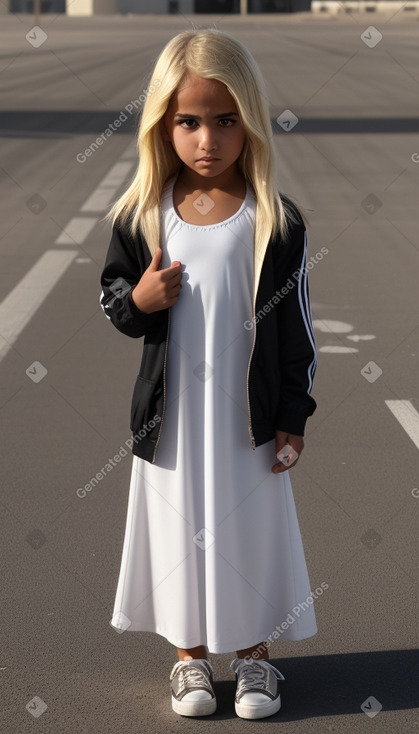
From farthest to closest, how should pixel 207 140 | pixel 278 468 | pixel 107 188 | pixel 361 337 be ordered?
pixel 107 188
pixel 361 337
pixel 278 468
pixel 207 140

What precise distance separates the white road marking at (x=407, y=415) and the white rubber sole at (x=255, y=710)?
2.84 meters

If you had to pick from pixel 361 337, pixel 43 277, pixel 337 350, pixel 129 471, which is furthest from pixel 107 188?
pixel 129 471

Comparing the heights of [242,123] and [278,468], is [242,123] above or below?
above

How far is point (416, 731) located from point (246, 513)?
0.82 meters

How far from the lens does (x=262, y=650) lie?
3.68 meters

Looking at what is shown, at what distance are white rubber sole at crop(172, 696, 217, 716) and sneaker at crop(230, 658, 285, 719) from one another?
0.07 m

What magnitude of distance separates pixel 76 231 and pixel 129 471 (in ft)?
21.5

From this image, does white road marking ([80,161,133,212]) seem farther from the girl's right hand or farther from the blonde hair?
the girl's right hand

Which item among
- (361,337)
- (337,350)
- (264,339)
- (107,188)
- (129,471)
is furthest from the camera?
(107,188)

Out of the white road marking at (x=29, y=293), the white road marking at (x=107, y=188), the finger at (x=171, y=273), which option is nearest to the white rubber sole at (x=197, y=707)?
the finger at (x=171, y=273)

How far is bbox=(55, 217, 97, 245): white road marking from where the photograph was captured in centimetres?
1174

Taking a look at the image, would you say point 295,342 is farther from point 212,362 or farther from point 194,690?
point 194,690

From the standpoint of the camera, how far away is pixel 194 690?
142 inches

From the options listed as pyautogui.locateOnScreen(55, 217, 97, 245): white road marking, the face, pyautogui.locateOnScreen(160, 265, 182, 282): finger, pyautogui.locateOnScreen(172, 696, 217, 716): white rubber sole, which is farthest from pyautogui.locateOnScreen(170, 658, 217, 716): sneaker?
pyautogui.locateOnScreen(55, 217, 97, 245): white road marking
